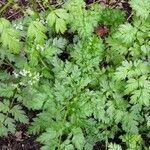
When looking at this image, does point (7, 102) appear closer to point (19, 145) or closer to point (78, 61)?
point (19, 145)

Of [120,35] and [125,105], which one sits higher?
[120,35]

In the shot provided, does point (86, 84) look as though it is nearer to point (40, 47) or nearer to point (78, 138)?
point (78, 138)

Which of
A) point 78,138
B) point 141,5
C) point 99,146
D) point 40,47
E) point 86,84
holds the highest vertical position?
point 141,5

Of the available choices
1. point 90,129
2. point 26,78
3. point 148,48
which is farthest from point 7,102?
point 148,48

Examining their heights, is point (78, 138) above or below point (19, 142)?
above

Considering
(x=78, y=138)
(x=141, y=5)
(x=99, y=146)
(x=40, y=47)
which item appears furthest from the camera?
(x=99, y=146)

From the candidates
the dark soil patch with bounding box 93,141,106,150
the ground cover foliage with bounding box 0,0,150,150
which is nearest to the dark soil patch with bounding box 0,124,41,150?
the ground cover foliage with bounding box 0,0,150,150

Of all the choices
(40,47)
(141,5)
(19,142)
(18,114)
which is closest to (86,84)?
(40,47)

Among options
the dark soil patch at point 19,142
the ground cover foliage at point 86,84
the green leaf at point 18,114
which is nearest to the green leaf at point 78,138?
the ground cover foliage at point 86,84

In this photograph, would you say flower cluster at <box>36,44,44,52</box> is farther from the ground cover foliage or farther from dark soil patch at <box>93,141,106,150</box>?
dark soil patch at <box>93,141,106,150</box>
